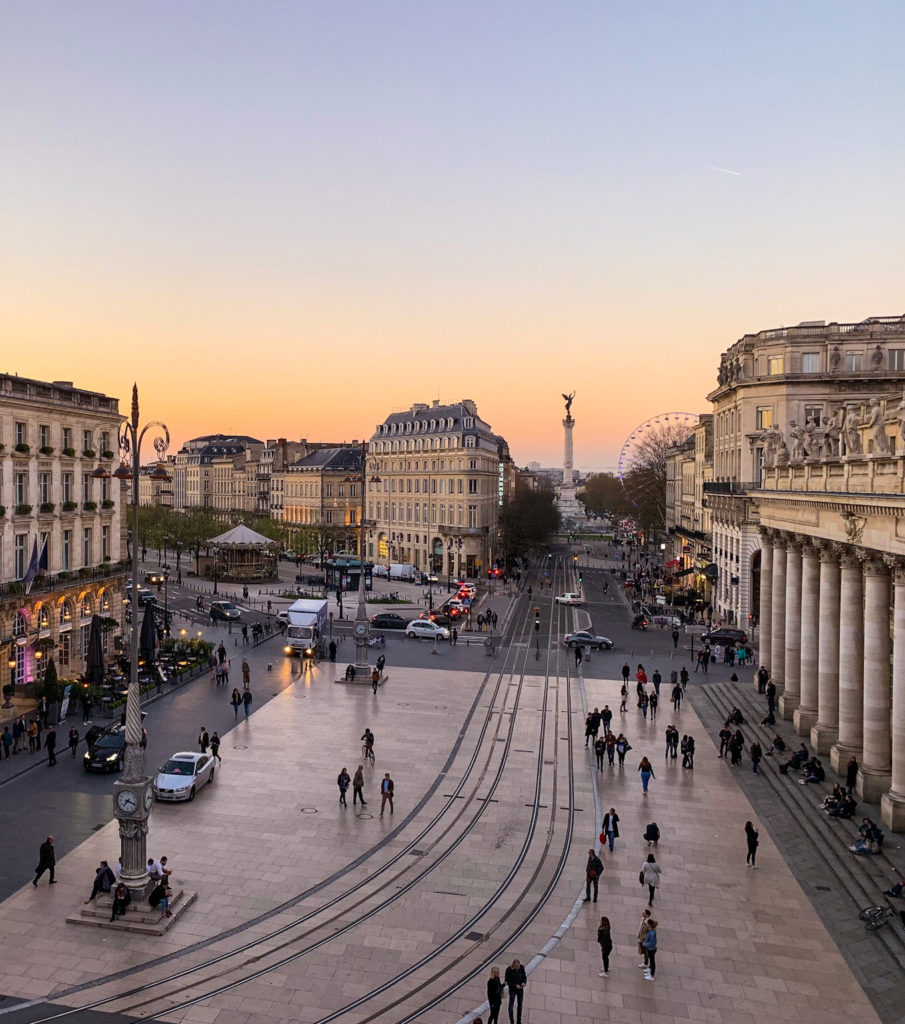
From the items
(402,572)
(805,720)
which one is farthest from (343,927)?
(402,572)

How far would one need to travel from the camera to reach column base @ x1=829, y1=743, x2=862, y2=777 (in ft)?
87.1

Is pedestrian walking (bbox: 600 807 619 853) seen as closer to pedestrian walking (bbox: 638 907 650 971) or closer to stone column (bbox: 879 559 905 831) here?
pedestrian walking (bbox: 638 907 650 971)

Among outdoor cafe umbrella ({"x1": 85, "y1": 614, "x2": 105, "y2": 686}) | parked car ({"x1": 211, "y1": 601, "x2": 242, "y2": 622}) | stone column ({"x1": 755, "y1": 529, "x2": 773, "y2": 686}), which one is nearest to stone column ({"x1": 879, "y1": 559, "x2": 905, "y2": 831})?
stone column ({"x1": 755, "y1": 529, "x2": 773, "y2": 686})

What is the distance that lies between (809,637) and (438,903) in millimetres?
19217

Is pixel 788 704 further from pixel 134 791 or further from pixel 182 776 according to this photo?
pixel 134 791

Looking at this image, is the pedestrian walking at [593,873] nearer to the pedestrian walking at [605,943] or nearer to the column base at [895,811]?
the pedestrian walking at [605,943]

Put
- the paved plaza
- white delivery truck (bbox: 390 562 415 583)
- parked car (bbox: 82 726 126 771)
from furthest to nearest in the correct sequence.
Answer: white delivery truck (bbox: 390 562 415 583)
parked car (bbox: 82 726 126 771)
the paved plaza

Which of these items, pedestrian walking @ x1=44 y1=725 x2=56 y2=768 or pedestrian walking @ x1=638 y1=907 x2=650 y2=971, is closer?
pedestrian walking @ x1=638 y1=907 x2=650 y2=971

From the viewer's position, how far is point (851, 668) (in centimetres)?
2683

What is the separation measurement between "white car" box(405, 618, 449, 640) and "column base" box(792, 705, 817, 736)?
28840 millimetres

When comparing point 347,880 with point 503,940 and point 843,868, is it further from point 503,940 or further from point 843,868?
point 843,868

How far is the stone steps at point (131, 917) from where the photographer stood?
1809cm

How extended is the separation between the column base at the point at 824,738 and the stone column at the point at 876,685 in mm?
4595

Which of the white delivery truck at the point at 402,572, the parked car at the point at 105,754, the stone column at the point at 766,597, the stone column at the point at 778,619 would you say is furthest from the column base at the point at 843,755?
the white delivery truck at the point at 402,572
